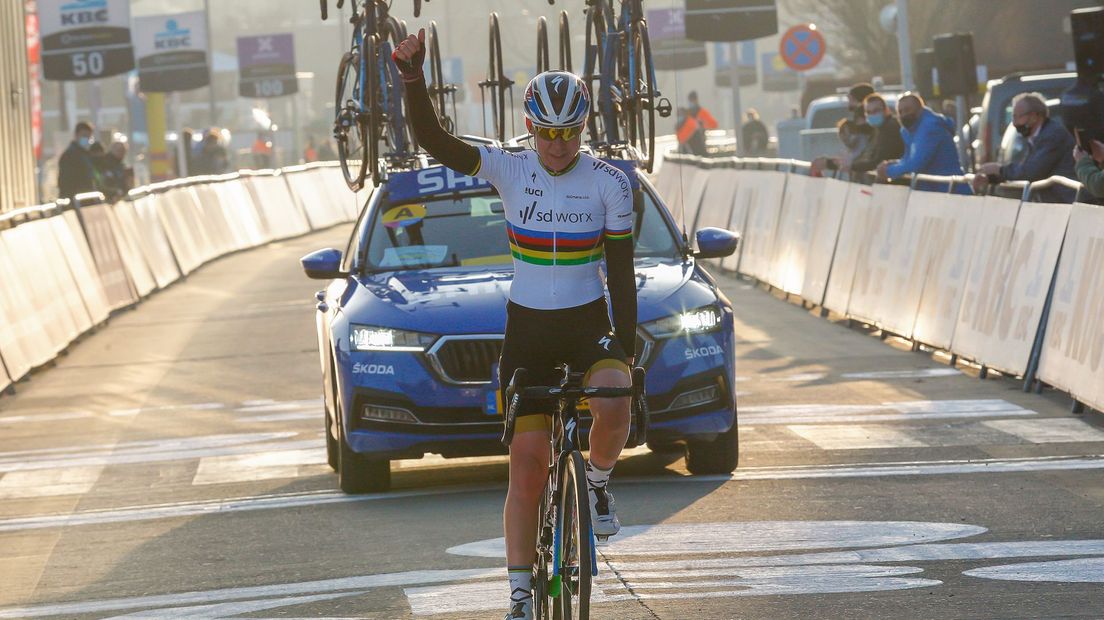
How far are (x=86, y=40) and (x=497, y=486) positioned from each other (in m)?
30.1

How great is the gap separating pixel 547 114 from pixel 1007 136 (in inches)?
643

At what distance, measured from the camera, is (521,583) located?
6.46 m

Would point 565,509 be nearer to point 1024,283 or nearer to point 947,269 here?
point 1024,283

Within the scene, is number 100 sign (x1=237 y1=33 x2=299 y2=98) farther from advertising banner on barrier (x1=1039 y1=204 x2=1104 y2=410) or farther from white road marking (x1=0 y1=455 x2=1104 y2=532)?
white road marking (x1=0 y1=455 x2=1104 y2=532)

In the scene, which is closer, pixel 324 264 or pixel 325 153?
pixel 324 264

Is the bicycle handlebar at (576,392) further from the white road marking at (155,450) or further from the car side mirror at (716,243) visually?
the white road marking at (155,450)

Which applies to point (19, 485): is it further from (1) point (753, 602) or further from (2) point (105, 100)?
(2) point (105, 100)

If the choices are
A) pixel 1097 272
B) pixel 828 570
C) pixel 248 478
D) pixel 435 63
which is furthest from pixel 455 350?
pixel 435 63

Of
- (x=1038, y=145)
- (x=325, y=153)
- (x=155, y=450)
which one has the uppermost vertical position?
(x=1038, y=145)

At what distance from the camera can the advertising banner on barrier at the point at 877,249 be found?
17594 millimetres

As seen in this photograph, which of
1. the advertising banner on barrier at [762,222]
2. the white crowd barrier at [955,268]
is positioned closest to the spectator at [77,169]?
the advertising banner on barrier at [762,222]

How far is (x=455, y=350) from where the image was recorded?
33.3ft

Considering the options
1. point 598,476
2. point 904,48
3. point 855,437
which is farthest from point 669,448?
point 904,48

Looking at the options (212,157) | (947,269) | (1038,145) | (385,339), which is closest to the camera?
(385,339)
